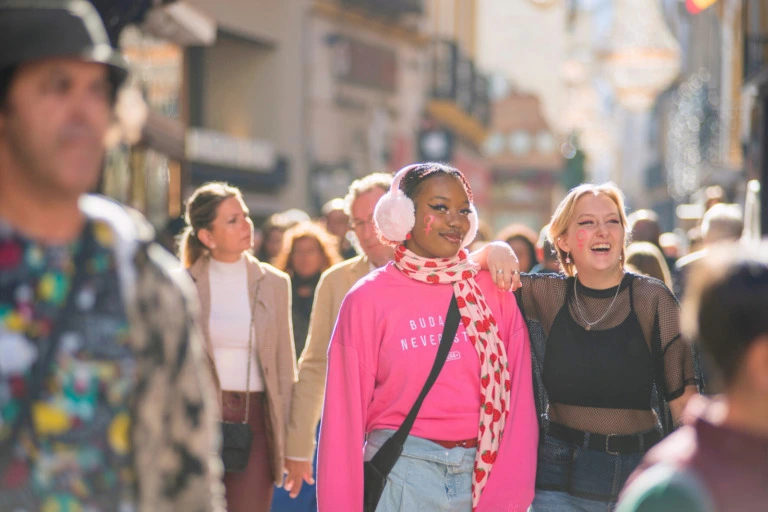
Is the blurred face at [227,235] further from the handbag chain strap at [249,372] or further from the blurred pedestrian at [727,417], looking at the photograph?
the blurred pedestrian at [727,417]

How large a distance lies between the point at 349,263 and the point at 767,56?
13.5 m

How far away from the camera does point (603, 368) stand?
193 inches

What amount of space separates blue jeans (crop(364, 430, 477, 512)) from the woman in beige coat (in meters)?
1.59

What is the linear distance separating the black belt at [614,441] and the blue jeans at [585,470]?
17 millimetres

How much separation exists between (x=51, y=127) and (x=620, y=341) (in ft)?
9.59

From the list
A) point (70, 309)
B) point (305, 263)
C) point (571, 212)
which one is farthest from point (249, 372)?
point (70, 309)

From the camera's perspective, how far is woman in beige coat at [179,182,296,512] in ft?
20.2

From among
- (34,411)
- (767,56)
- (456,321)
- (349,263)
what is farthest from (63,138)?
(767,56)

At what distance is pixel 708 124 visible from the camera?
28.7m

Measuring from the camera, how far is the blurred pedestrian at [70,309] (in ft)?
8.41

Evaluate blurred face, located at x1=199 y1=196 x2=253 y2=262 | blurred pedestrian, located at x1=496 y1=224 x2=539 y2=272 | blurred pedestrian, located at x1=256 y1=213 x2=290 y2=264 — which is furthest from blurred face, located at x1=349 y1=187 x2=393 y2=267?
blurred pedestrian, located at x1=256 y1=213 x2=290 y2=264

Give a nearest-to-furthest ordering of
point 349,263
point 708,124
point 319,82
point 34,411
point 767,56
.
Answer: point 34,411 → point 349,263 → point 767,56 → point 708,124 → point 319,82

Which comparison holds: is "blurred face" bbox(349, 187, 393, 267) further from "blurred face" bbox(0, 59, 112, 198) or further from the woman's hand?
"blurred face" bbox(0, 59, 112, 198)

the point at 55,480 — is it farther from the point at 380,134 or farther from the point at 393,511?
the point at 380,134
